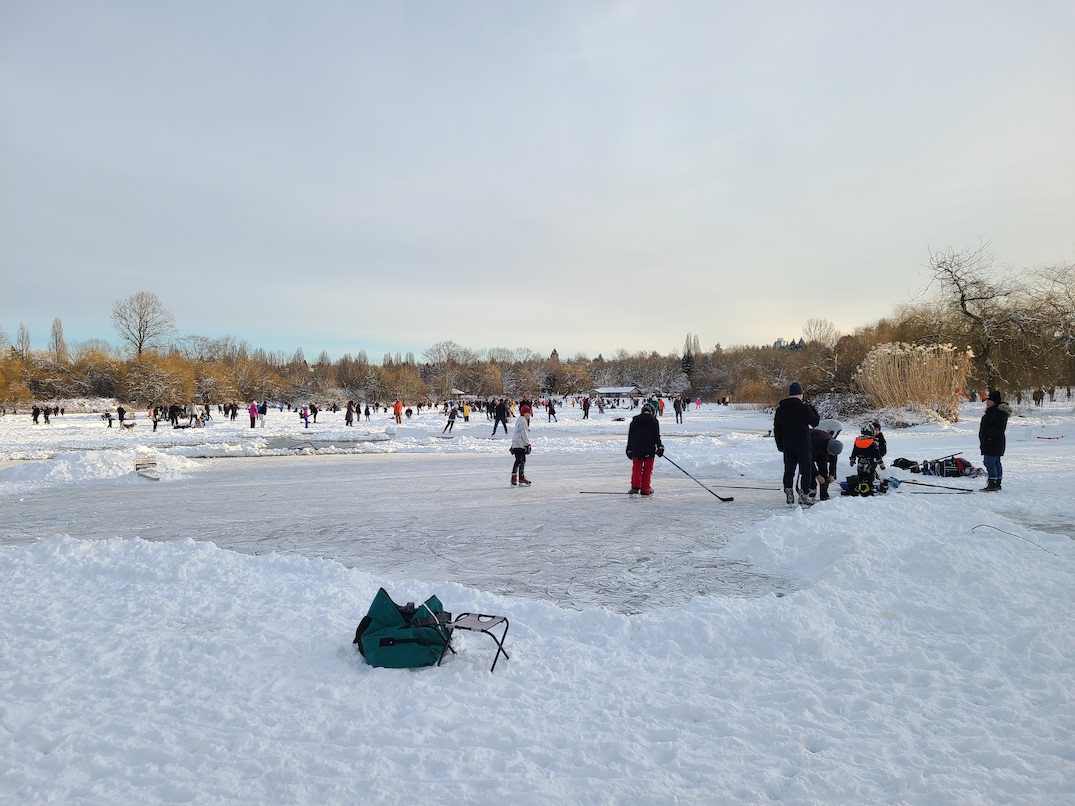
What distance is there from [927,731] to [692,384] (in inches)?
5270

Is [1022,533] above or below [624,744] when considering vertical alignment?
above

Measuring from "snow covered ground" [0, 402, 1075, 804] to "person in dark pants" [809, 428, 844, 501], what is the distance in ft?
5.57

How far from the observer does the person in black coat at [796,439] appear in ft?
32.9

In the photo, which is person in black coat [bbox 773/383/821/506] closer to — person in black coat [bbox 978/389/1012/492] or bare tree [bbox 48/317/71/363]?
person in black coat [bbox 978/389/1012/492]

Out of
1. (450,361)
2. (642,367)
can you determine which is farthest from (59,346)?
(642,367)

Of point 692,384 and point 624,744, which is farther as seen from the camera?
point 692,384

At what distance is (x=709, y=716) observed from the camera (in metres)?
3.48

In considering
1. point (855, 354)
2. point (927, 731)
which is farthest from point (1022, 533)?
point (855, 354)

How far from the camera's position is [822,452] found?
10.7m

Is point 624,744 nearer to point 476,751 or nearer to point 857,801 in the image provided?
point 476,751

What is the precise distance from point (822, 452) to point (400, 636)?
871 centimetres

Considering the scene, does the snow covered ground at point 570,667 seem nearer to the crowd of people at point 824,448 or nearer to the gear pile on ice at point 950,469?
the crowd of people at point 824,448

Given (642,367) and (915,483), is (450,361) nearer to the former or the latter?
(642,367)

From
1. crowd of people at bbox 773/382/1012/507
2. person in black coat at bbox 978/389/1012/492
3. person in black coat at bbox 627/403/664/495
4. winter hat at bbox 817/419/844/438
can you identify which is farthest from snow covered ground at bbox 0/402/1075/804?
person in black coat at bbox 627/403/664/495
